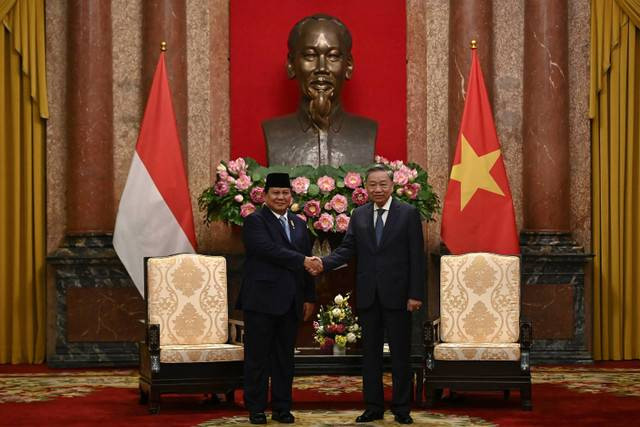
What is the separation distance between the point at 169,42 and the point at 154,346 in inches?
149

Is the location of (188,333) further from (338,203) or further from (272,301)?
(338,203)

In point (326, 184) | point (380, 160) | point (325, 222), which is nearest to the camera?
point (325, 222)

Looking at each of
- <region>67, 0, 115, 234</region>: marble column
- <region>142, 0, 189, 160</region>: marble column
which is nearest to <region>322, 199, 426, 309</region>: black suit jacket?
<region>67, 0, 115, 234</region>: marble column

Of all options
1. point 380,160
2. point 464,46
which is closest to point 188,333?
point 380,160

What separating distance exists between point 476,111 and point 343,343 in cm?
275

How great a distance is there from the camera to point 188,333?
7676mm

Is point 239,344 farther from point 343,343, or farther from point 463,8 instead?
point 463,8

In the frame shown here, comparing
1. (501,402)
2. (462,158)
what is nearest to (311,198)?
(462,158)

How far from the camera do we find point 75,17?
10.1 m

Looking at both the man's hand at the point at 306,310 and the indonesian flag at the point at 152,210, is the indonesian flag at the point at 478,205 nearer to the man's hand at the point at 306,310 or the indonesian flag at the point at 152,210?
the indonesian flag at the point at 152,210

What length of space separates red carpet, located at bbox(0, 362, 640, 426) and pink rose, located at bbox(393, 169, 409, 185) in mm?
1538

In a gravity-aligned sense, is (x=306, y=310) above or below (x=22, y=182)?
below

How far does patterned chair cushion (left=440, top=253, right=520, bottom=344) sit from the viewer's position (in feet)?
25.5

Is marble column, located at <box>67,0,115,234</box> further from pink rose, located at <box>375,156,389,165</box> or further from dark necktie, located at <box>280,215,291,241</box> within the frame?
dark necktie, located at <box>280,215,291,241</box>
